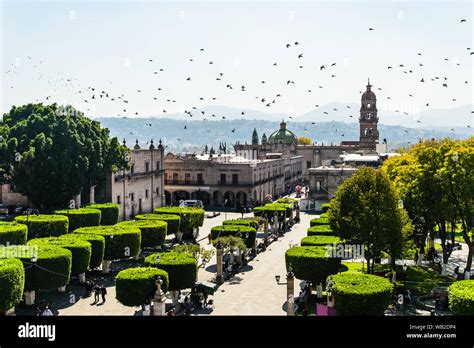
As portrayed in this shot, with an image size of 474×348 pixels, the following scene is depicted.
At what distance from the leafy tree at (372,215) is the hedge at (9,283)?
2310 centimetres

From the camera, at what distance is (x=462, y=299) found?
A: 86.2 feet

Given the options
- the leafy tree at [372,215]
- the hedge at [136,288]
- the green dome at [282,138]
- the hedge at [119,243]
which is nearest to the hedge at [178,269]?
the hedge at [136,288]

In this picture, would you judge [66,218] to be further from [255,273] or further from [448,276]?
[448,276]

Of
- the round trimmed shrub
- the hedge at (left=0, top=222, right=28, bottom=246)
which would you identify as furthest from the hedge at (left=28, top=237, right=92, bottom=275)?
the round trimmed shrub

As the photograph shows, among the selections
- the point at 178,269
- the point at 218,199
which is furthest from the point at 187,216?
the point at 218,199

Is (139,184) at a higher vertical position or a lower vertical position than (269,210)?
higher

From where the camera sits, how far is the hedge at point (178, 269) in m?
36.6

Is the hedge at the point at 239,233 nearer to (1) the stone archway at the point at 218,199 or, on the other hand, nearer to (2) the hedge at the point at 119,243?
(2) the hedge at the point at 119,243

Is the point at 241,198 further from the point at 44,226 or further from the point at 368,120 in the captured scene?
the point at 368,120

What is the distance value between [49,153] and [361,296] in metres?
43.4

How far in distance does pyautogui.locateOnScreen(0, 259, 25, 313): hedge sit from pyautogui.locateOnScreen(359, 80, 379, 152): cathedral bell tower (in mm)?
119277

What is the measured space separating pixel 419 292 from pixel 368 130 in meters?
107

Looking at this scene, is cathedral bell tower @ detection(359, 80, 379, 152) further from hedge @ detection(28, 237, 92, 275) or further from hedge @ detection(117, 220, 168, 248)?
hedge @ detection(28, 237, 92, 275)

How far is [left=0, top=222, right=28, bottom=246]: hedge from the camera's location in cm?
4303
